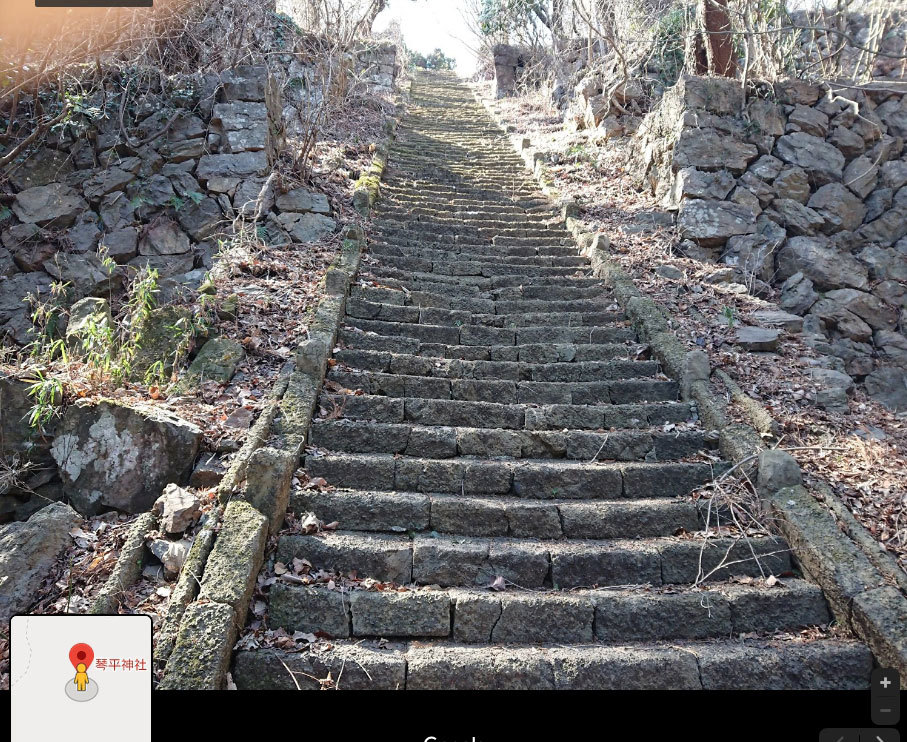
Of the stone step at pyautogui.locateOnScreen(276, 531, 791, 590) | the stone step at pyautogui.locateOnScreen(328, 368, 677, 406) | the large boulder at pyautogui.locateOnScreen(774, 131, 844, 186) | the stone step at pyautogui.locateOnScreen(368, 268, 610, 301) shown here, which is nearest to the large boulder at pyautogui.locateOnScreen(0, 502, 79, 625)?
the stone step at pyautogui.locateOnScreen(276, 531, 791, 590)

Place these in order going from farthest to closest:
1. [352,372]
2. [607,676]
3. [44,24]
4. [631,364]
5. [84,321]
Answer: [44,24] → [631,364] → [352,372] → [84,321] → [607,676]

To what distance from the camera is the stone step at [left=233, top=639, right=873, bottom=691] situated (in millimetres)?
2885

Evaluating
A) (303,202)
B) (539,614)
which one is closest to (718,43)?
(303,202)

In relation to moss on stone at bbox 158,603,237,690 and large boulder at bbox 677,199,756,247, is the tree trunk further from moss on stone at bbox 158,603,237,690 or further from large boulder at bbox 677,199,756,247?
moss on stone at bbox 158,603,237,690

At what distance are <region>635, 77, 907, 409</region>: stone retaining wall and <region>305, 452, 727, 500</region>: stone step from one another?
3.86 meters

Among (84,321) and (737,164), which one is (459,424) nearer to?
(84,321)

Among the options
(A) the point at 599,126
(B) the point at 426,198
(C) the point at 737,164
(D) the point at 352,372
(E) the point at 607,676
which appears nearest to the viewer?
(E) the point at 607,676

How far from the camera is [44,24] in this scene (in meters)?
7.12

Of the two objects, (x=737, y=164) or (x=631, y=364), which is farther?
(x=737, y=164)

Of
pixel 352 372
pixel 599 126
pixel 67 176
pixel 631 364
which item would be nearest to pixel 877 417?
pixel 631 364

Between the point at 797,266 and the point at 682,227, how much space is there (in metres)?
1.55

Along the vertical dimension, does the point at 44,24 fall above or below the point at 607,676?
above

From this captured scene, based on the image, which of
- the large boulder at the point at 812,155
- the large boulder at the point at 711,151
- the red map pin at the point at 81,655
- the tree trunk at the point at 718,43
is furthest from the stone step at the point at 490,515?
the tree trunk at the point at 718,43

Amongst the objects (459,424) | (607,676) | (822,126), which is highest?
(822,126)
